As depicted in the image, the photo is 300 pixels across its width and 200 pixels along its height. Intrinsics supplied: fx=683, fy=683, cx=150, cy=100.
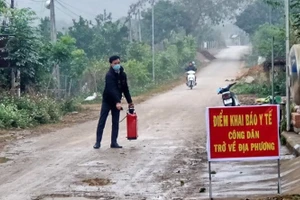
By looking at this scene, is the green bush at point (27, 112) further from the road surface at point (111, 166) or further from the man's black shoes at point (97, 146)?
the man's black shoes at point (97, 146)

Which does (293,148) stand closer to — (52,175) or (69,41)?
(52,175)

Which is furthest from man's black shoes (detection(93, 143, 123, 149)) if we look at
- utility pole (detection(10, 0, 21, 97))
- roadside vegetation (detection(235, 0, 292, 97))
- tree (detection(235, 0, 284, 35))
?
tree (detection(235, 0, 284, 35))

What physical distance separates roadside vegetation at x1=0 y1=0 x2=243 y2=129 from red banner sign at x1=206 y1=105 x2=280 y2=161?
9278mm

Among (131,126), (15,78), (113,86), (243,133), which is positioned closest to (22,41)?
(15,78)

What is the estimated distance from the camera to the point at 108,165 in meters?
10.8

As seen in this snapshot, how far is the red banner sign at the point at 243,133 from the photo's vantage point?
26.3 feet

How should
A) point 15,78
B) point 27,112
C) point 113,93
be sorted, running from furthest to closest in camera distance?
point 15,78
point 27,112
point 113,93

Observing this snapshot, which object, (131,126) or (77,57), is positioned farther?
(77,57)

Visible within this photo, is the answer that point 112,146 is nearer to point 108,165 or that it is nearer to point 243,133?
point 108,165

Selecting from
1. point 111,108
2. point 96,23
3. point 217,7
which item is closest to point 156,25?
point 217,7

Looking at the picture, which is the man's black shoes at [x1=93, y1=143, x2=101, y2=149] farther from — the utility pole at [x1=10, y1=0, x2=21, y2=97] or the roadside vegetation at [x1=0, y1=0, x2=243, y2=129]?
the utility pole at [x1=10, y1=0, x2=21, y2=97]

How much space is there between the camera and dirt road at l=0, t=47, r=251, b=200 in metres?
8.93

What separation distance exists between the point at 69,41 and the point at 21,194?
1478 centimetres

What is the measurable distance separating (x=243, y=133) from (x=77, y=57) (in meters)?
23.5
